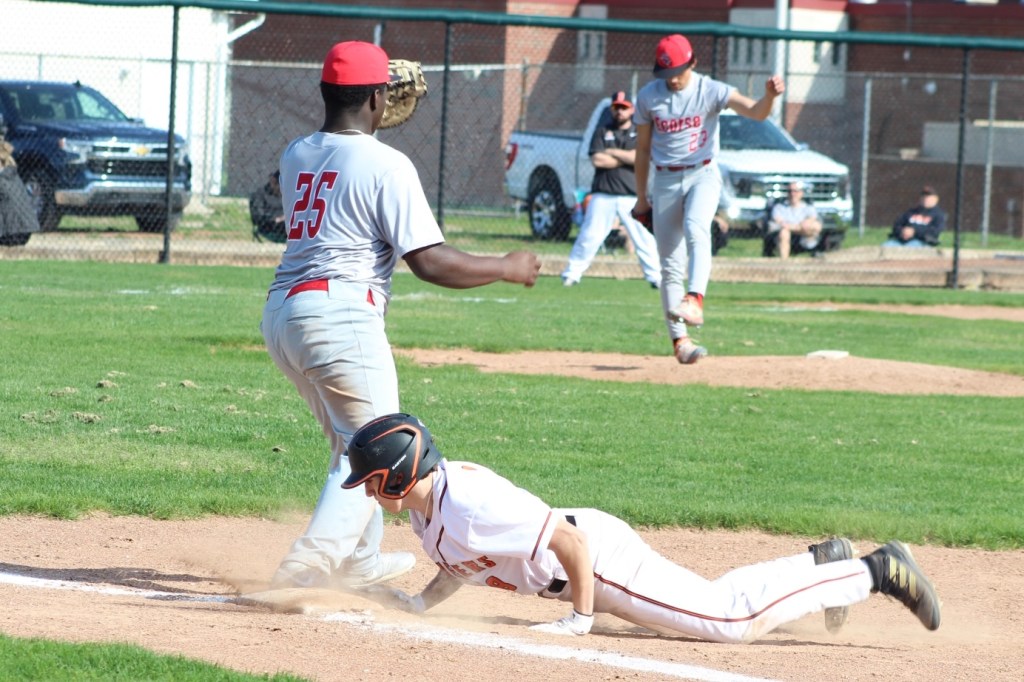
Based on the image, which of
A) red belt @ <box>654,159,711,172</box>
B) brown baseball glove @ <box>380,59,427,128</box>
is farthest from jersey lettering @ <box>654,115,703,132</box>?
brown baseball glove @ <box>380,59,427,128</box>

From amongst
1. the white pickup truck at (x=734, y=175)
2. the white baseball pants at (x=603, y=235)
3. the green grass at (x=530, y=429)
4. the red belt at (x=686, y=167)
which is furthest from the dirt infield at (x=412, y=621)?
the white pickup truck at (x=734, y=175)

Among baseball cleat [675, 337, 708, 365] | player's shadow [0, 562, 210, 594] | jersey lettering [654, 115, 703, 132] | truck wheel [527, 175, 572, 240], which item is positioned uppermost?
jersey lettering [654, 115, 703, 132]

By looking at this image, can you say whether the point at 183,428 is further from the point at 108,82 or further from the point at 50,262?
the point at 108,82

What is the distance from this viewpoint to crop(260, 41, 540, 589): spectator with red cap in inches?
192

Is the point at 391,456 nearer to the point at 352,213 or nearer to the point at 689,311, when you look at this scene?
the point at 352,213

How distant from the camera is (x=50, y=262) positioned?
16812 mm

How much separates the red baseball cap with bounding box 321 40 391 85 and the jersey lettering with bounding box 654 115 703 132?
5657 millimetres

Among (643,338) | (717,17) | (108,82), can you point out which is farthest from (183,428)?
(717,17)

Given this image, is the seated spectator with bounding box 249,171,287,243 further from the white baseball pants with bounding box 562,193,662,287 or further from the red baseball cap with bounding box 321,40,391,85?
the red baseball cap with bounding box 321,40,391,85

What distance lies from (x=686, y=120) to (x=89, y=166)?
10881mm

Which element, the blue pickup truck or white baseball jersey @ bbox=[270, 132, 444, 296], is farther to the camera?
the blue pickup truck

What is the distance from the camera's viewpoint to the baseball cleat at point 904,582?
16.0 ft

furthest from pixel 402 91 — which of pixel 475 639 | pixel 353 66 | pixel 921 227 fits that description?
pixel 921 227

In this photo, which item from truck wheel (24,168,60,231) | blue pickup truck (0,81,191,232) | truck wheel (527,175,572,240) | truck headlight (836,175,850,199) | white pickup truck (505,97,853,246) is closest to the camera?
truck wheel (24,168,60,231)
